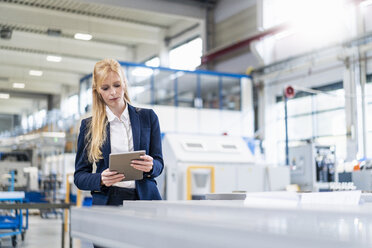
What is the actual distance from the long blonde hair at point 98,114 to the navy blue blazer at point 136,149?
0.07 feet

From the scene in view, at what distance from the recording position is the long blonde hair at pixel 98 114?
1607 mm

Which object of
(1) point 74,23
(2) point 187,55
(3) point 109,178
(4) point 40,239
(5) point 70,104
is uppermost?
(1) point 74,23

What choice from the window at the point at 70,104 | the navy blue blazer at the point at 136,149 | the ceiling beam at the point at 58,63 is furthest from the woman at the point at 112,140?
the window at the point at 70,104

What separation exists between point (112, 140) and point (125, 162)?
19 cm

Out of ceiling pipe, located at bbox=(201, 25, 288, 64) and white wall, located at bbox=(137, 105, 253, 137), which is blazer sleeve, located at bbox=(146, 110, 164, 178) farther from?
ceiling pipe, located at bbox=(201, 25, 288, 64)

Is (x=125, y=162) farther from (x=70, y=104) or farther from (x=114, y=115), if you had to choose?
(x=70, y=104)

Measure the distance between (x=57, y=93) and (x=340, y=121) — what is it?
12.9 metres

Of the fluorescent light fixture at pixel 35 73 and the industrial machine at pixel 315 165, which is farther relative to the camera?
the fluorescent light fixture at pixel 35 73

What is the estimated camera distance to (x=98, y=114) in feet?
5.44

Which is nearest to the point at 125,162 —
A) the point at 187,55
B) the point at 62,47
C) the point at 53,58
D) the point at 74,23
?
the point at 74,23

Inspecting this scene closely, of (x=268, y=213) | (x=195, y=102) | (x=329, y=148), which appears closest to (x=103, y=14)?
(x=195, y=102)

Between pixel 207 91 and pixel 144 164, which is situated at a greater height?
pixel 207 91

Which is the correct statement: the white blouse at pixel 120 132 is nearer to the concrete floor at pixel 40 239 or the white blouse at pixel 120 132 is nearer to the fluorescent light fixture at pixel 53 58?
the concrete floor at pixel 40 239

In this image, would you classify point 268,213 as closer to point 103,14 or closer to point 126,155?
point 126,155
